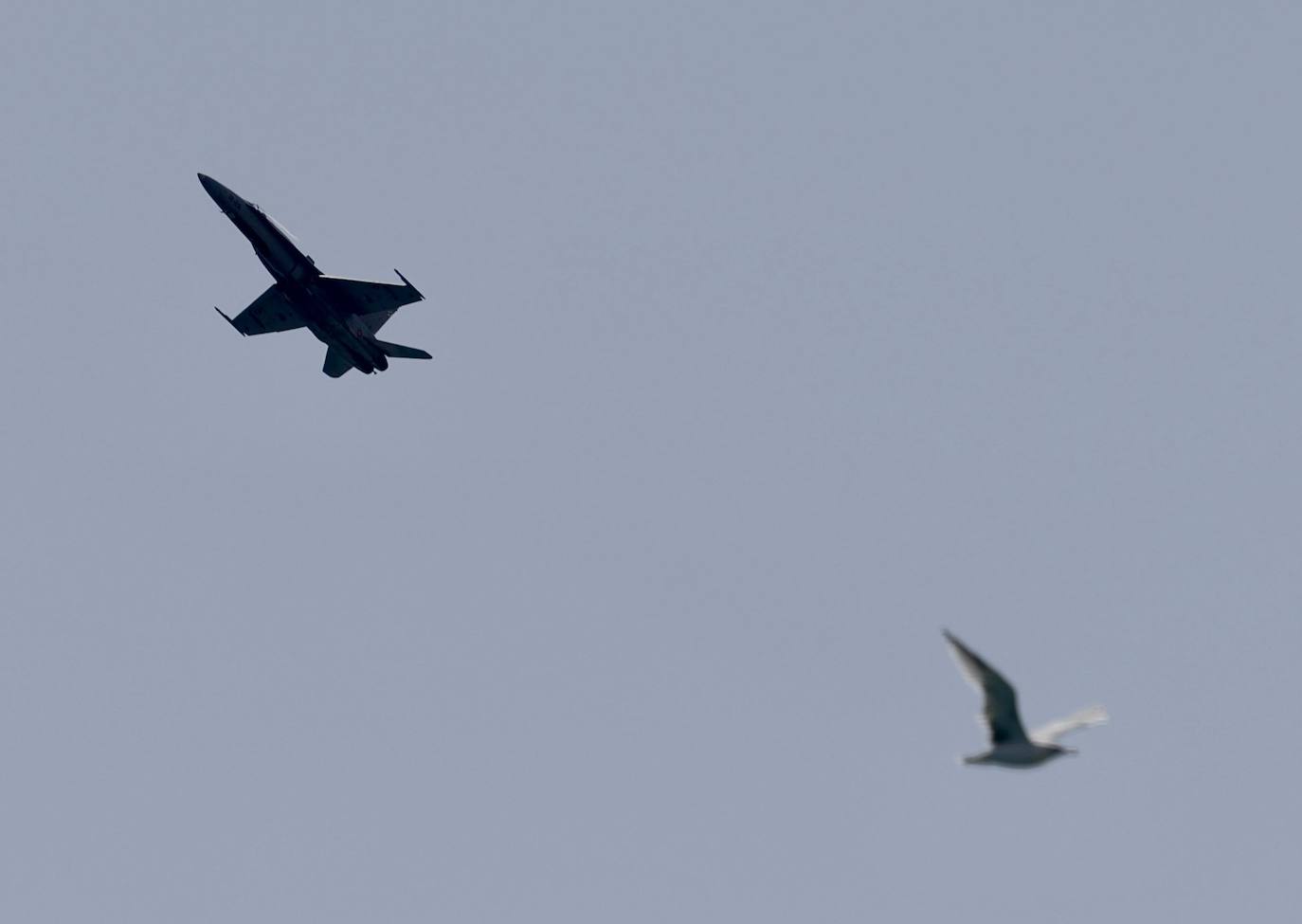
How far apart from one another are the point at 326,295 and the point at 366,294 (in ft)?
7.86

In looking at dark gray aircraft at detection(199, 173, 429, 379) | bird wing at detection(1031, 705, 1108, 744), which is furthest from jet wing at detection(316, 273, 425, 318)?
bird wing at detection(1031, 705, 1108, 744)

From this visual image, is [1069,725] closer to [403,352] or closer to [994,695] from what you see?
[994,695]

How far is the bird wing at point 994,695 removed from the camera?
5003cm

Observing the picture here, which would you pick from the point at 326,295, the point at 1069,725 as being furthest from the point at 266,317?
the point at 1069,725

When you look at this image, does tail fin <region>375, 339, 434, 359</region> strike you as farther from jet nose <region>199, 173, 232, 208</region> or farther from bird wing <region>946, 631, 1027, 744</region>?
bird wing <region>946, 631, 1027, 744</region>

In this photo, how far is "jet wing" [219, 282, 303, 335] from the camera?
111000 mm

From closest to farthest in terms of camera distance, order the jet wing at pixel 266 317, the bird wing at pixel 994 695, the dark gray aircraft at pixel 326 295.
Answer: the bird wing at pixel 994 695, the dark gray aircraft at pixel 326 295, the jet wing at pixel 266 317

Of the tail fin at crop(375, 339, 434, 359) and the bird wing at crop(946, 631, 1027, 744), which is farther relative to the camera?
the tail fin at crop(375, 339, 434, 359)

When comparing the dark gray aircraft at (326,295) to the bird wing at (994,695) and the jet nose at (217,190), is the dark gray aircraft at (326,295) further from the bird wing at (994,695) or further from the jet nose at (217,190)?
the bird wing at (994,695)

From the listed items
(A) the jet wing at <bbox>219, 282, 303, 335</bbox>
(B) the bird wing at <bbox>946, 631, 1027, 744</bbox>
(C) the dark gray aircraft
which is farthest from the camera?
(A) the jet wing at <bbox>219, 282, 303, 335</bbox>

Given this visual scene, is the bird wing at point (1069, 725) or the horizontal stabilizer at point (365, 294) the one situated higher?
the horizontal stabilizer at point (365, 294)

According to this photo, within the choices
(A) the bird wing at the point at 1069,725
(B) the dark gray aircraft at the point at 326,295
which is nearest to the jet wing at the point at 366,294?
(B) the dark gray aircraft at the point at 326,295

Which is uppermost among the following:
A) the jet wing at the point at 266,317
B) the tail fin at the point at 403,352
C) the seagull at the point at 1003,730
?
the jet wing at the point at 266,317

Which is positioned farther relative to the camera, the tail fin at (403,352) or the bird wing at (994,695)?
the tail fin at (403,352)
